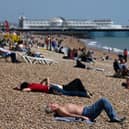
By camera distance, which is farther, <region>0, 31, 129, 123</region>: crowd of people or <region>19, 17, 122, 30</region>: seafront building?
<region>19, 17, 122, 30</region>: seafront building

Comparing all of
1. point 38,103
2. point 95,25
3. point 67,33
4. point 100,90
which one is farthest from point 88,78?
point 95,25

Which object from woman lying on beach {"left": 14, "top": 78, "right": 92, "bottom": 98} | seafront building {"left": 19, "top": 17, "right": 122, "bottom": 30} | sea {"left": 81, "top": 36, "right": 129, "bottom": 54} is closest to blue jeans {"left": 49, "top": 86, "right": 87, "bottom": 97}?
woman lying on beach {"left": 14, "top": 78, "right": 92, "bottom": 98}

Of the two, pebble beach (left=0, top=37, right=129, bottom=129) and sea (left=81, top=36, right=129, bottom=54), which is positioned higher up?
pebble beach (left=0, top=37, right=129, bottom=129)

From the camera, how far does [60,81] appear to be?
13234 millimetres

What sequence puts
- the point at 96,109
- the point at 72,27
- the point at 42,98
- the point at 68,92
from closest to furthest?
1. the point at 96,109
2. the point at 42,98
3. the point at 68,92
4. the point at 72,27

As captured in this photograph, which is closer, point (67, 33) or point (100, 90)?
point (100, 90)

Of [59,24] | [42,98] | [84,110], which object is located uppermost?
[84,110]

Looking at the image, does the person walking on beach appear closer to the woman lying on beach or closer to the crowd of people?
the crowd of people

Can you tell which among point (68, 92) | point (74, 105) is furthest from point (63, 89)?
point (74, 105)

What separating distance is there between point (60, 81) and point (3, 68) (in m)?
2.02

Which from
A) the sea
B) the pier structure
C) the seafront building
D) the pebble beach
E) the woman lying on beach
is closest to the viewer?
the pebble beach

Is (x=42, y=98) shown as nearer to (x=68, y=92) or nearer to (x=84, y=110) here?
(x=68, y=92)

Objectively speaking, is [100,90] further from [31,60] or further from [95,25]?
[95,25]

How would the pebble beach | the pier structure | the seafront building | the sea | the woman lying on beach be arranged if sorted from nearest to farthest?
1. the pebble beach
2. the woman lying on beach
3. the sea
4. the pier structure
5. the seafront building
